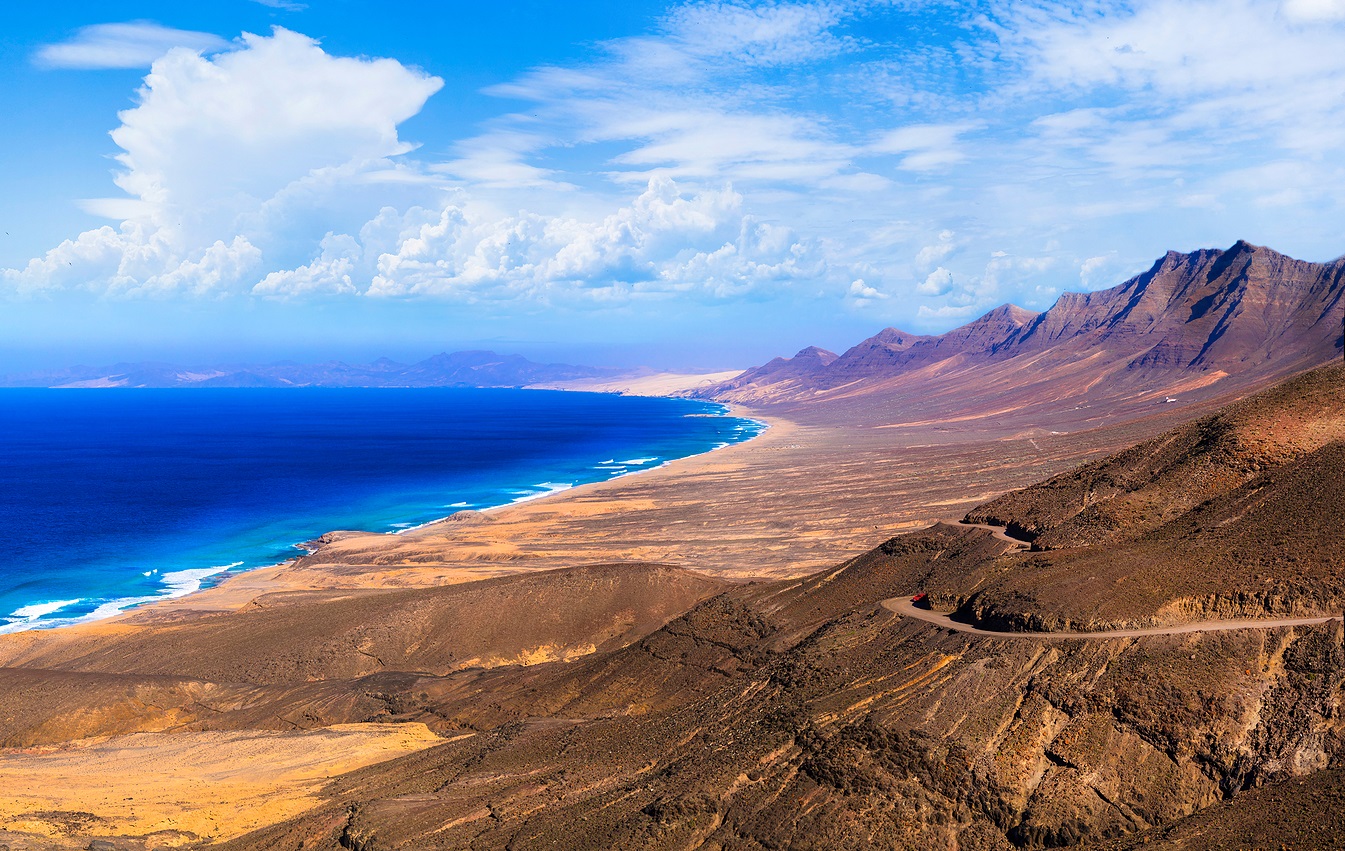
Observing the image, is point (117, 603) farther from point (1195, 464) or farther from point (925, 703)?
point (1195, 464)

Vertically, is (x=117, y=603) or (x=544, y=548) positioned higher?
(x=117, y=603)

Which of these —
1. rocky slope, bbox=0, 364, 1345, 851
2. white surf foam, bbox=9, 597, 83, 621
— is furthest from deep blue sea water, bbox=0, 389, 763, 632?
rocky slope, bbox=0, 364, 1345, 851

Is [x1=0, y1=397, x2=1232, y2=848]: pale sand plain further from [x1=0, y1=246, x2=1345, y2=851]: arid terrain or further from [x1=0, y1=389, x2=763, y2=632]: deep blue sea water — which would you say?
[x1=0, y1=389, x2=763, y2=632]: deep blue sea water

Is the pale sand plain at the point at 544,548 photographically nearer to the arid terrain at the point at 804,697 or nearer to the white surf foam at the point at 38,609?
the arid terrain at the point at 804,697

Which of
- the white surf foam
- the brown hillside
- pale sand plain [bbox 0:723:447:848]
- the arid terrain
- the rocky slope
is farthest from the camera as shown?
the white surf foam

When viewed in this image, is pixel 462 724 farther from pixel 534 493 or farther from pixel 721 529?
pixel 534 493

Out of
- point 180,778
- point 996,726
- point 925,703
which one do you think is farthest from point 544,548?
point 996,726
